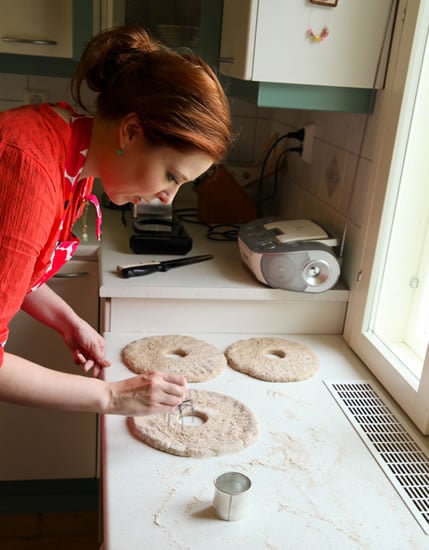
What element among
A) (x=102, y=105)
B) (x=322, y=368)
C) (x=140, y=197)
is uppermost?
(x=102, y=105)

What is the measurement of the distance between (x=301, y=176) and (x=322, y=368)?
769 millimetres

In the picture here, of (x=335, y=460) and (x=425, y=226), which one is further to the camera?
(x=425, y=226)

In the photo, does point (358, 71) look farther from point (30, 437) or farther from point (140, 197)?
point (30, 437)

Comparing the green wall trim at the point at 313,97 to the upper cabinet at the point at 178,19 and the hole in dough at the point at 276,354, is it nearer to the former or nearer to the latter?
the upper cabinet at the point at 178,19

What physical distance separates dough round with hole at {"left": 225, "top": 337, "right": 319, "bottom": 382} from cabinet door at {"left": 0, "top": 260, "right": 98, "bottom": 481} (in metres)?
0.53

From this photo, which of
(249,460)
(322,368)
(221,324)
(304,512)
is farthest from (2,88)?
(304,512)

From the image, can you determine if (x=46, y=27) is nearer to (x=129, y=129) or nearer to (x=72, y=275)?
(x=72, y=275)

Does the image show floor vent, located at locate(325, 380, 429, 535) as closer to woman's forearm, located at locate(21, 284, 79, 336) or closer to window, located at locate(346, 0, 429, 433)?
window, located at locate(346, 0, 429, 433)

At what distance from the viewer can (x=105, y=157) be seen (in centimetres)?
99

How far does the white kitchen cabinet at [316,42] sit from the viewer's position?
130 centimetres

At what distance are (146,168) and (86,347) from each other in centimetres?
47

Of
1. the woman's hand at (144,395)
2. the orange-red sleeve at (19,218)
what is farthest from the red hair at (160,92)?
the woman's hand at (144,395)

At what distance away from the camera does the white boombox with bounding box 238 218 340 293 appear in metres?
1.43

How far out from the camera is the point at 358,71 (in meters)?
1.34
